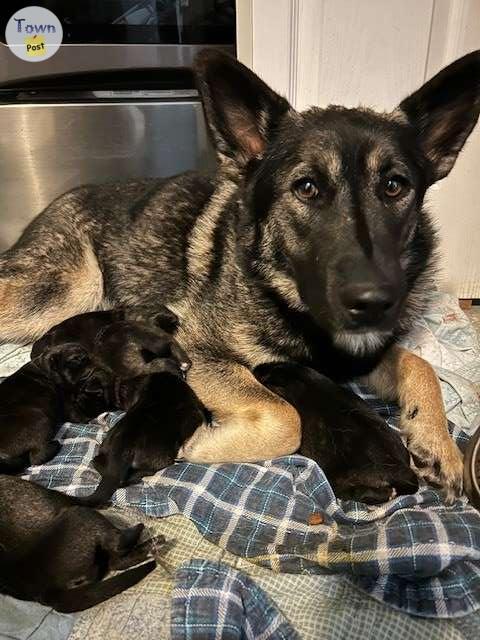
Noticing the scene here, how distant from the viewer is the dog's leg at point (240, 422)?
→ 1.97m

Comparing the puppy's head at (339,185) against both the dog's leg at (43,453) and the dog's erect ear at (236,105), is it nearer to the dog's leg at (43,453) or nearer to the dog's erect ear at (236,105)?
the dog's erect ear at (236,105)

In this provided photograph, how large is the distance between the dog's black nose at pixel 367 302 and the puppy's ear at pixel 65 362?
114 centimetres

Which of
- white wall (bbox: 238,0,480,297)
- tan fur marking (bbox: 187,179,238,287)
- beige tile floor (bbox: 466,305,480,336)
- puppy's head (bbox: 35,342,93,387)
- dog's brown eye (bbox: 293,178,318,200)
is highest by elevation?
Answer: white wall (bbox: 238,0,480,297)

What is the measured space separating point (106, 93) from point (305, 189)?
1.87 m

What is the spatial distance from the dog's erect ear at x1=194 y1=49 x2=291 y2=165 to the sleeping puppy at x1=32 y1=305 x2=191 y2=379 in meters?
0.78

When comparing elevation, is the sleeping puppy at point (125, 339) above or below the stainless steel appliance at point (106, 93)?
below

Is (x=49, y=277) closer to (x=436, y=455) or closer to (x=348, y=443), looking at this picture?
(x=348, y=443)

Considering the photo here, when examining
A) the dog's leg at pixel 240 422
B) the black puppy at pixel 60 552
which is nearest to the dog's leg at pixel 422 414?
the dog's leg at pixel 240 422

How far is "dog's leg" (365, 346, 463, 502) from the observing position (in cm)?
187

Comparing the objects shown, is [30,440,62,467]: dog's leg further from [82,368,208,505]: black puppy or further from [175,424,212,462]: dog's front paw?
[175,424,212,462]: dog's front paw

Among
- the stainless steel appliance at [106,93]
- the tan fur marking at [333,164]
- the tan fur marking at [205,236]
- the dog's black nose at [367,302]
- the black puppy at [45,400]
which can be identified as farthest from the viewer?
the stainless steel appliance at [106,93]

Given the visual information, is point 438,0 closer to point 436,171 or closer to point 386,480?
point 436,171

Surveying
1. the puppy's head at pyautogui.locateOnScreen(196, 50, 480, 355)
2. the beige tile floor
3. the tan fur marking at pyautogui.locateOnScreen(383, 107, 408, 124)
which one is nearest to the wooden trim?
the puppy's head at pyautogui.locateOnScreen(196, 50, 480, 355)

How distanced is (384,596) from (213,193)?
74.8 inches
